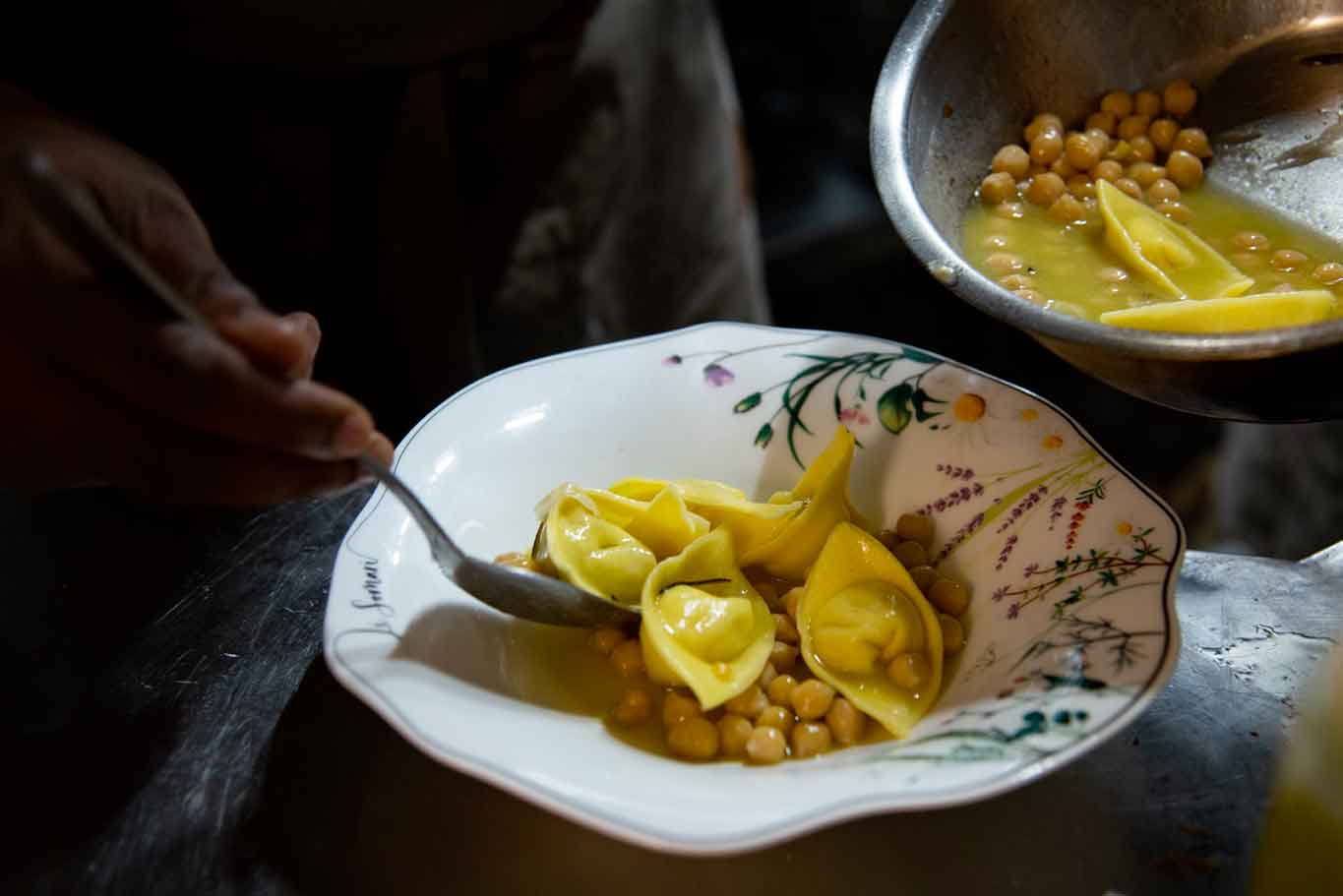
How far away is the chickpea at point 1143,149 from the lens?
6.24 ft

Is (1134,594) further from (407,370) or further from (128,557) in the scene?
(407,370)


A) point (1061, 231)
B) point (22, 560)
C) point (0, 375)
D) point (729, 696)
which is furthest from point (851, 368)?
point (22, 560)

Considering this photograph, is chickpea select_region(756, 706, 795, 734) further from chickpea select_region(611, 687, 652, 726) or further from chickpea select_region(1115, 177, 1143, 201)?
chickpea select_region(1115, 177, 1143, 201)

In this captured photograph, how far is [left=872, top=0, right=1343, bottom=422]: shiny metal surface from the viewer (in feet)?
5.70

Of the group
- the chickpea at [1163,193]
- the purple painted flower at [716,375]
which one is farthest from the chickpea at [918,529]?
the chickpea at [1163,193]

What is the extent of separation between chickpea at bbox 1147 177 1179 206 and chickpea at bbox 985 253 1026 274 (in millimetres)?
265

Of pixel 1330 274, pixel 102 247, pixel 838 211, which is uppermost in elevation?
pixel 102 247

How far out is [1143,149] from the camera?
1.91 meters

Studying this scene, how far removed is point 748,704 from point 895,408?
1.62 feet

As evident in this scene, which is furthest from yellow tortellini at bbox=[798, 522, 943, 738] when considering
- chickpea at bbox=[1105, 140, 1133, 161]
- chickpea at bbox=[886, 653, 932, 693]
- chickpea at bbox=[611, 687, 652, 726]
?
chickpea at bbox=[1105, 140, 1133, 161]

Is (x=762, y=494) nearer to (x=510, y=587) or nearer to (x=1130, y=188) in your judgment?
(x=510, y=587)

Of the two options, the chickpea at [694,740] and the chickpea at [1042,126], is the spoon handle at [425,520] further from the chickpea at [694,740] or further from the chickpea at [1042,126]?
the chickpea at [1042,126]

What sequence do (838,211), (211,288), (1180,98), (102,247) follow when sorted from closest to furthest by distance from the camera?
(102,247), (211,288), (1180,98), (838,211)

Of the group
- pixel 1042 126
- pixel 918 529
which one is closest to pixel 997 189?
pixel 1042 126
